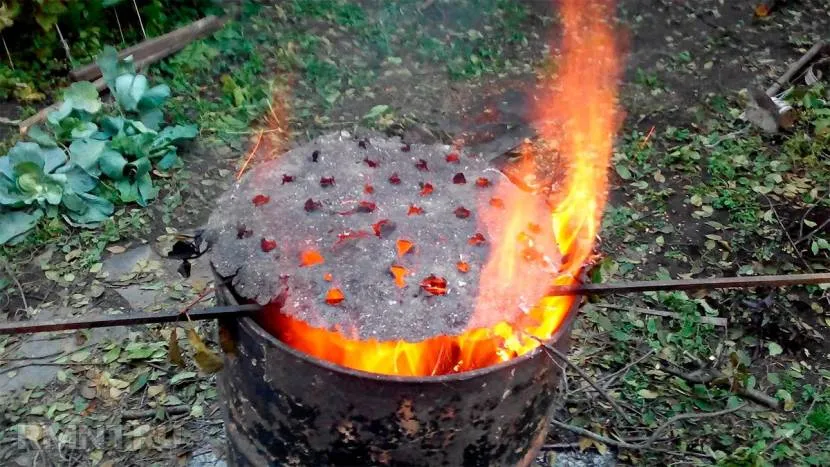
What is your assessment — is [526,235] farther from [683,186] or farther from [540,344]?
[683,186]

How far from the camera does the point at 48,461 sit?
3.40 meters

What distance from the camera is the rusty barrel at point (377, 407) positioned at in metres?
2.02

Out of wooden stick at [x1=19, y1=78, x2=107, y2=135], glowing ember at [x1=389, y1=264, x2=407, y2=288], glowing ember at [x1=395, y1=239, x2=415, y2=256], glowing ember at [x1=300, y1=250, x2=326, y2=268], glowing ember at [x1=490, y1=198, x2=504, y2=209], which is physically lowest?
wooden stick at [x1=19, y1=78, x2=107, y2=135]

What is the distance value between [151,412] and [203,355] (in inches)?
66.4

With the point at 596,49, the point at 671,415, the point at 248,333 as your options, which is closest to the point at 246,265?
the point at 248,333

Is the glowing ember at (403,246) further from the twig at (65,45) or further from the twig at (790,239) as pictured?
the twig at (65,45)

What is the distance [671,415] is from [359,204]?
2.21m

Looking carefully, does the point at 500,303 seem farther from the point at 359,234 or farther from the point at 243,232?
the point at 243,232

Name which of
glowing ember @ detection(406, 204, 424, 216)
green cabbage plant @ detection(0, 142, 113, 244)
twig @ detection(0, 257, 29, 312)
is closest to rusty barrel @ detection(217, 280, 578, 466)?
glowing ember @ detection(406, 204, 424, 216)

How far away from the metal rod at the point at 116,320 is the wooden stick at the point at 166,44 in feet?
14.5

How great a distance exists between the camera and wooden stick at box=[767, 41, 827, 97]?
6.29 meters

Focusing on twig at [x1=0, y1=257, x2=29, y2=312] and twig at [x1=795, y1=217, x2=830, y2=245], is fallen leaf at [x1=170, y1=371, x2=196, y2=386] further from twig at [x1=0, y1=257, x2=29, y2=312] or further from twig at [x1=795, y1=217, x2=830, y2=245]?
twig at [x1=795, y1=217, x2=830, y2=245]

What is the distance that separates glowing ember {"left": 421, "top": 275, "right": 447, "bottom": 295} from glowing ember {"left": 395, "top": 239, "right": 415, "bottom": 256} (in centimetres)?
13

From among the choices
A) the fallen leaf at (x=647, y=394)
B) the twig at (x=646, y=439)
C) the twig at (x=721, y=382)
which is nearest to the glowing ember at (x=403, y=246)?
the twig at (x=646, y=439)
